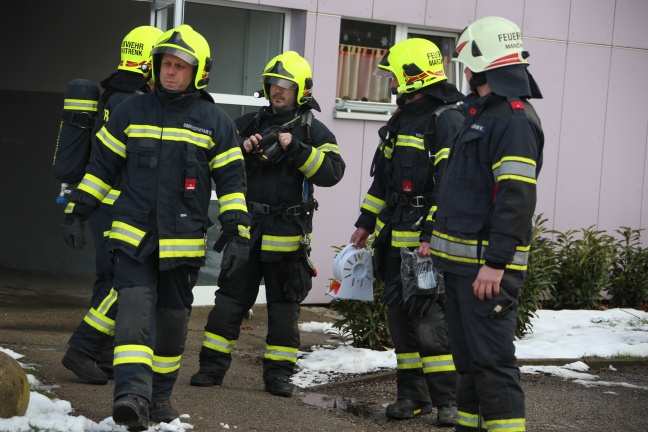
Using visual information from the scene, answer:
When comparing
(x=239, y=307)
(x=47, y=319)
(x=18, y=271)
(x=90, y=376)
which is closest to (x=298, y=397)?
(x=239, y=307)

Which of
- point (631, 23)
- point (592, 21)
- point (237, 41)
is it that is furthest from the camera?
point (631, 23)

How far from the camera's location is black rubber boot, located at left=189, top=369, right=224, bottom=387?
7.06 meters

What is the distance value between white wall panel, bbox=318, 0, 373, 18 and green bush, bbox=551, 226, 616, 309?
3.11 meters

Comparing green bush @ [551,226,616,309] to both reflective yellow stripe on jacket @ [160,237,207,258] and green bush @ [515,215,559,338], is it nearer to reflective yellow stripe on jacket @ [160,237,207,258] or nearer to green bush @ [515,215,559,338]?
green bush @ [515,215,559,338]

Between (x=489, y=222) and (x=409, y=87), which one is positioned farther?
(x=409, y=87)

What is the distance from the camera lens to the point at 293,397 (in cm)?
703

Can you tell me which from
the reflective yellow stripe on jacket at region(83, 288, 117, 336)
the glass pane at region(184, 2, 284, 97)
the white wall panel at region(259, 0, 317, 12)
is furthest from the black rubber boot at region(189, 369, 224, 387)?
the white wall panel at region(259, 0, 317, 12)

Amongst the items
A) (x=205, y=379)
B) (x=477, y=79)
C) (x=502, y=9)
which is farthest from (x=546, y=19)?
(x=477, y=79)

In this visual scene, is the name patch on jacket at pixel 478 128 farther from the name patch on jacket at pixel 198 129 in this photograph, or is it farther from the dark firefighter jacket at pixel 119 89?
the dark firefighter jacket at pixel 119 89

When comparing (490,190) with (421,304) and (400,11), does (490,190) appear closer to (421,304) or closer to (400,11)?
(421,304)

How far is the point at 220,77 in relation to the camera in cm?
1044

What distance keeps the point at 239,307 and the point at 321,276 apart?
11.7 feet

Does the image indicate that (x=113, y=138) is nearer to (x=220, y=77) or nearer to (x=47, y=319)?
(x=47, y=319)

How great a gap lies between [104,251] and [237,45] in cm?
411
